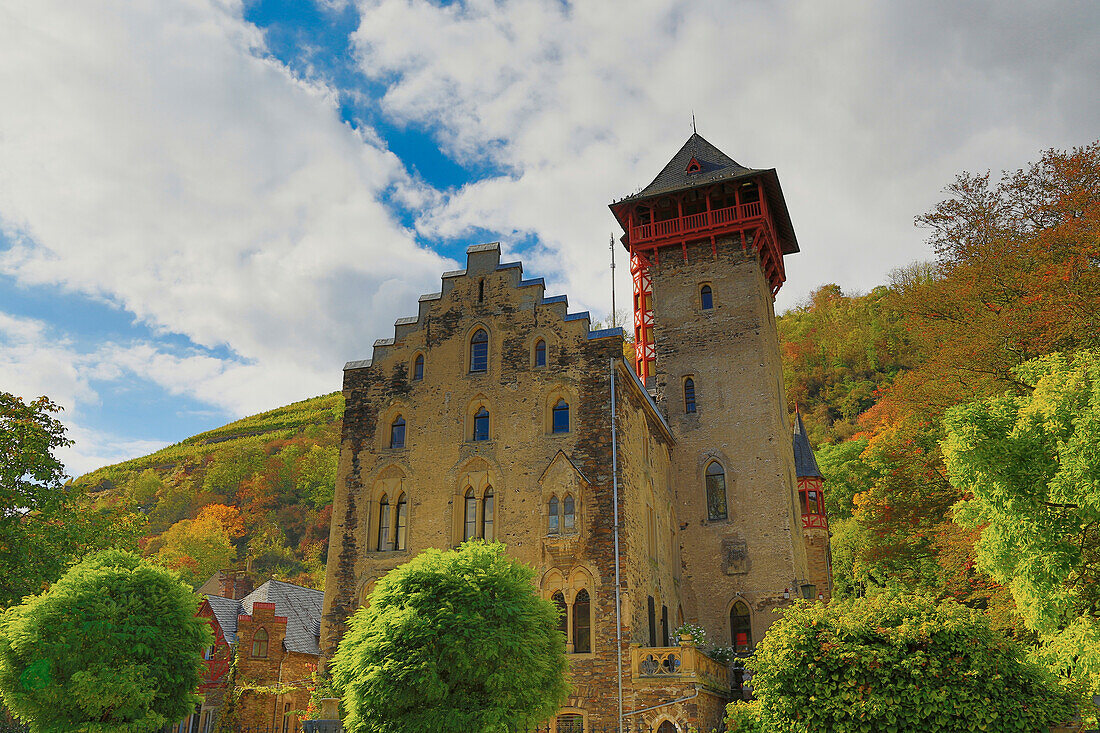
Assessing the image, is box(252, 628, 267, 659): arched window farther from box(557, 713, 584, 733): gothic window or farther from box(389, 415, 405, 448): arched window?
box(557, 713, 584, 733): gothic window

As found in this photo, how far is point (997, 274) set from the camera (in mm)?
24500

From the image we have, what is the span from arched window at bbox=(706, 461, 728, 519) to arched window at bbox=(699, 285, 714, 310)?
6.79 metres

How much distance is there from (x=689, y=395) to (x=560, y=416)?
9.20m

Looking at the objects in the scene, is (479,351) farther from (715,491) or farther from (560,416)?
(715,491)

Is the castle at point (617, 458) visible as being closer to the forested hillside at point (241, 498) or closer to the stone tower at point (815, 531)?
the stone tower at point (815, 531)

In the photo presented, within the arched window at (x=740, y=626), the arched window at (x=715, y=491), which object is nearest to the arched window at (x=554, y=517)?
the arched window at (x=715, y=491)

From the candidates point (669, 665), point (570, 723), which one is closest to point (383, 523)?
point (570, 723)

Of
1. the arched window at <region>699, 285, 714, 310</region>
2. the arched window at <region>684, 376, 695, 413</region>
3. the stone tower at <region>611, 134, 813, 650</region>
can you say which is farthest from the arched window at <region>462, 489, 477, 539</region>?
the arched window at <region>699, 285, 714, 310</region>

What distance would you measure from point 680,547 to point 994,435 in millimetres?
14117

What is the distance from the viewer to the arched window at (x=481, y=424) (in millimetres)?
25891

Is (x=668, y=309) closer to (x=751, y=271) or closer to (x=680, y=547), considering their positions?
(x=751, y=271)

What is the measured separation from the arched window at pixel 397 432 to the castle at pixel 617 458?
75mm

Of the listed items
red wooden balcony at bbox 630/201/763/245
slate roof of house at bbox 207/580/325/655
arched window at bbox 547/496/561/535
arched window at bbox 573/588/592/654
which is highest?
red wooden balcony at bbox 630/201/763/245

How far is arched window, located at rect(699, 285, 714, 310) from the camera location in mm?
33906
